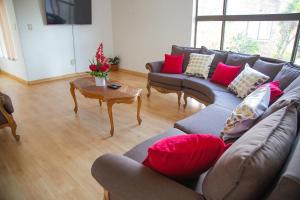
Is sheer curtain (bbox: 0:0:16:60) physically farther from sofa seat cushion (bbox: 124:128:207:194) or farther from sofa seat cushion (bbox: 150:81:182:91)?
sofa seat cushion (bbox: 124:128:207:194)

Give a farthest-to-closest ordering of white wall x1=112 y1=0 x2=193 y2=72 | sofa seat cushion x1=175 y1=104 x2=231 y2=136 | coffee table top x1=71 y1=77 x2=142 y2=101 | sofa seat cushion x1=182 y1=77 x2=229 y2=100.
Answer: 1. white wall x1=112 y1=0 x2=193 y2=72
2. sofa seat cushion x1=182 y1=77 x2=229 y2=100
3. coffee table top x1=71 y1=77 x2=142 y2=101
4. sofa seat cushion x1=175 y1=104 x2=231 y2=136

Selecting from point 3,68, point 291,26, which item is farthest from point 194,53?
point 3,68

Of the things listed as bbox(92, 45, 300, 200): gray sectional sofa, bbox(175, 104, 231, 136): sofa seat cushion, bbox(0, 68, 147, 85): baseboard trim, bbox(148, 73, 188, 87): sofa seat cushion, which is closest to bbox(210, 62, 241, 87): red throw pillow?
bbox(148, 73, 188, 87): sofa seat cushion

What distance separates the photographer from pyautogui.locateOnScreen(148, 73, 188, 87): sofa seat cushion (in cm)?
336

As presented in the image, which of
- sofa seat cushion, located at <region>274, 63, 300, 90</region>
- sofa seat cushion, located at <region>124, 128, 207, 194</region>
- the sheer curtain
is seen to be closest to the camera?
sofa seat cushion, located at <region>124, 128, 207, 194</region>

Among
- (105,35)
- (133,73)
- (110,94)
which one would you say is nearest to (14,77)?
(105,35)

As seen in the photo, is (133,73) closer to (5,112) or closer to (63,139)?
(63,139)

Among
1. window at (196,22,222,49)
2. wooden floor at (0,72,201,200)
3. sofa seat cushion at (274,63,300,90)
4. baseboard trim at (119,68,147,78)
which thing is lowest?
wooden floor at (0,72,201,200)

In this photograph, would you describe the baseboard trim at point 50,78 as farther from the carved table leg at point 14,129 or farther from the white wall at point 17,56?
the carved table leg at point 14,129

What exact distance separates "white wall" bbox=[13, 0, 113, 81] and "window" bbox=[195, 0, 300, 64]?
259 centimetres

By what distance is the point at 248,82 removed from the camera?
8.43ft

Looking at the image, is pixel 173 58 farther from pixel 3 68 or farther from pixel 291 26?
pixel 3 68

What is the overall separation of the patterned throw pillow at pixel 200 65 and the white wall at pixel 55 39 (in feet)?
10.1

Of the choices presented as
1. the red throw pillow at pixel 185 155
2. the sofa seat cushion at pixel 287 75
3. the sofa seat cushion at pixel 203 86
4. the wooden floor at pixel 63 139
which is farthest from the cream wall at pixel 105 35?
the red throw pillow at pixel 185 155
